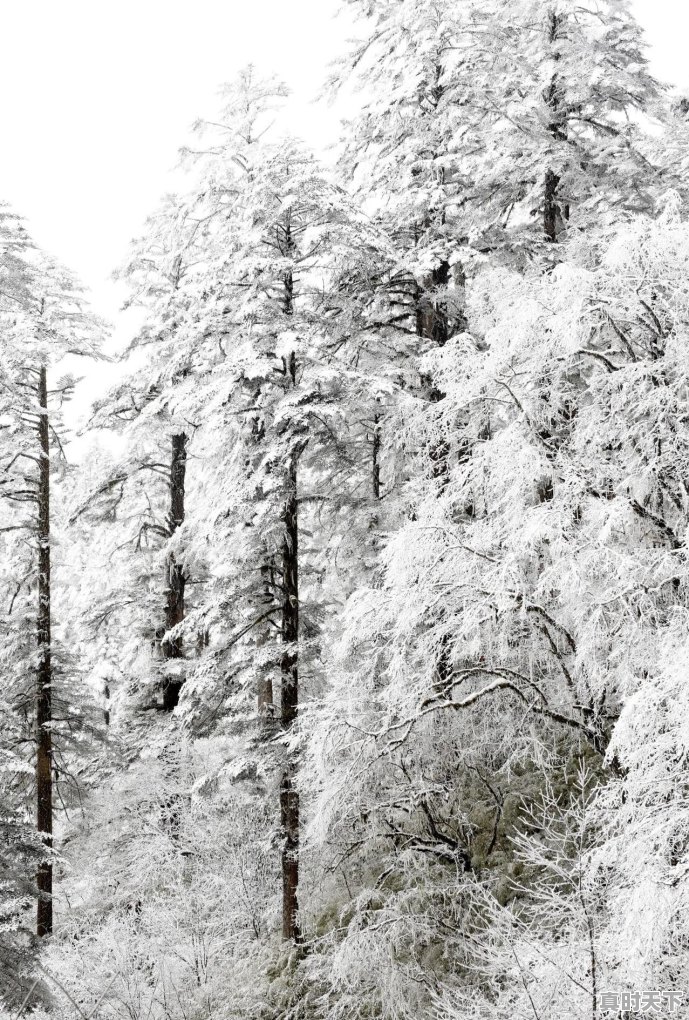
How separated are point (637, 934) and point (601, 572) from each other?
325cm

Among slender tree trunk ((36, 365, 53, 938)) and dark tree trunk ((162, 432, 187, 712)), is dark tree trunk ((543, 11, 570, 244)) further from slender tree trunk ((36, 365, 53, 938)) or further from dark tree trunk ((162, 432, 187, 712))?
slender tree trunk ((36, 365, 53, 938))

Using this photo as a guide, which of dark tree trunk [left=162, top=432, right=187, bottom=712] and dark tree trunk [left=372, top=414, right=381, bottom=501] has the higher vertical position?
dark tree trunk [left=372, top=414, right=381, bottom=501]

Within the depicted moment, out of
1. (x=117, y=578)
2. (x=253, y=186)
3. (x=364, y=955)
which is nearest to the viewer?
(x=364, y=955)

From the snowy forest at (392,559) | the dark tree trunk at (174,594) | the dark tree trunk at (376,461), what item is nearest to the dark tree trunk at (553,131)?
the snowy forest at (392,559)

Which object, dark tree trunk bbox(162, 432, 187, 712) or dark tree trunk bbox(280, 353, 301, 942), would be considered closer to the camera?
dark tree trunk bbox(280, 353, 301, 942)

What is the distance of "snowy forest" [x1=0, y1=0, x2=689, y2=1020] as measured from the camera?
22.9 ft

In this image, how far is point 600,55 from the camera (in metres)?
12.4

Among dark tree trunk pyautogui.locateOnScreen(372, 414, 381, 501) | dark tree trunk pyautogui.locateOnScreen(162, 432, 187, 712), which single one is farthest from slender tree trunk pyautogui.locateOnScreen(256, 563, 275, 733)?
dark tree trunk pyautogui.locateOnScreen(162, 432, 187, 712)

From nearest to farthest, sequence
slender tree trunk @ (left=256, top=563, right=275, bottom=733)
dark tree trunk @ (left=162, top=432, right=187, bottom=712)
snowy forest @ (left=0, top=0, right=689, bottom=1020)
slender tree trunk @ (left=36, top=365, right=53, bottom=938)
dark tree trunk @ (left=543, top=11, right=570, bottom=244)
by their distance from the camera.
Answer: snowy forest @ (left=0, top=0, right=689, bottom=1020)
slender tree trunk @ (left=256, top=563, right=275, bottom=733)
dark tree trunk @ (left=543, top=11, right=570, bottom=244)
slender tree trunk @ (left=36, top=365, right=53, bottom=938)
dark tree trunk @ (left=162, top=432, right=187, bottom=712)

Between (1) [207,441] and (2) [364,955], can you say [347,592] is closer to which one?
(1) [207,441]

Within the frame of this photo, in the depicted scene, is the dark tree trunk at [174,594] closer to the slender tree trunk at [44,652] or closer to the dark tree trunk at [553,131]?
the slender tree trunk at [44,652]

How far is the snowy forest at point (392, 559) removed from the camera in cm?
698

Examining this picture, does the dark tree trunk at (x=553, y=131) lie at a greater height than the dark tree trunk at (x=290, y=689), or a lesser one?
greater

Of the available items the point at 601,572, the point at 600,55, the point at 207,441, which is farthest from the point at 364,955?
the point at 600,55
